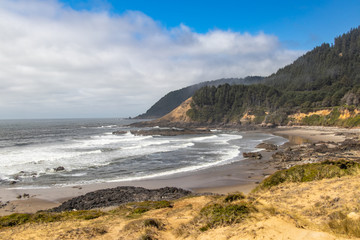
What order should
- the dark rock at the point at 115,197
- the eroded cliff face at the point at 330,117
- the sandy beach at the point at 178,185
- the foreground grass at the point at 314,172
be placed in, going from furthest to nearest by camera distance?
the eroded cliff face at the point at 330,117 → the sandy beach at the point at 178,185 → the dark rock at the point at 115,197 → the foreground grass at the point at 314,172

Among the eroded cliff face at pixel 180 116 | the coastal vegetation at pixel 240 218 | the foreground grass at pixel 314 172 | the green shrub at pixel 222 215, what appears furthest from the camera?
the eroded cliff face at pixel 180 116

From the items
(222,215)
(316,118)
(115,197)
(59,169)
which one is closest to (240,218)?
(222,215)

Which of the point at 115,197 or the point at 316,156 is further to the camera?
the point at 316,156

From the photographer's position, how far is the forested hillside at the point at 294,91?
100m

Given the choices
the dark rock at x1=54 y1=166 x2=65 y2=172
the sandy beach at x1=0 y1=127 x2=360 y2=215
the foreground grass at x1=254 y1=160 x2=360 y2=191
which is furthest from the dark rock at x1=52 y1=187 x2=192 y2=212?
the dark rock at x1=54 y1=166 x2=65 y2=172

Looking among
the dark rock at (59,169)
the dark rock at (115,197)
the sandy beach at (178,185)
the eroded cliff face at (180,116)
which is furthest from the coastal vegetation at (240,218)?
the eroded cliff face at (180,116)

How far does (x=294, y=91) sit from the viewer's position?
122m

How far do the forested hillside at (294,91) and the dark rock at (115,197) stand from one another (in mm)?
86527

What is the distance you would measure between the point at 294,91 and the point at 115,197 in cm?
12794

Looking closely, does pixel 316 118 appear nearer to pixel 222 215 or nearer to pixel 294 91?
pixel 294 91

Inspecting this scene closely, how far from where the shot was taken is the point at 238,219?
754 cm

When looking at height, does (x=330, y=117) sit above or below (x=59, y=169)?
above

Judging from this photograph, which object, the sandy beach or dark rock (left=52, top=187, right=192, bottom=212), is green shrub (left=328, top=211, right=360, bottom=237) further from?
the sandy beach

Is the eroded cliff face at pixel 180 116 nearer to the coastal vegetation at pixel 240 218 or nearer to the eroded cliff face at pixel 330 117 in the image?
the eroded cliff face at pixel 330 117
